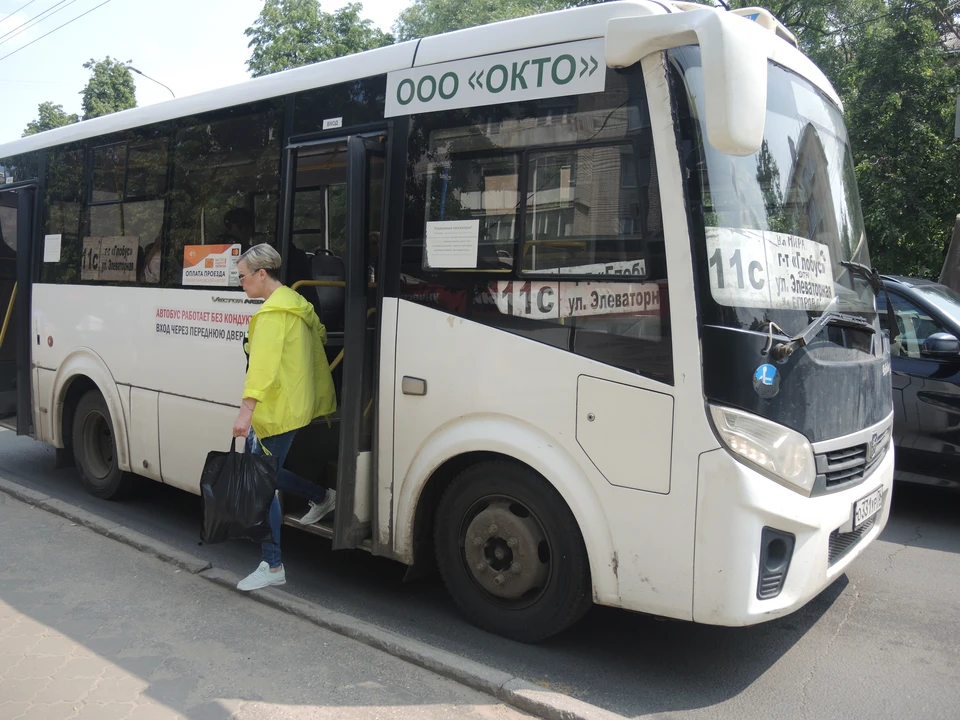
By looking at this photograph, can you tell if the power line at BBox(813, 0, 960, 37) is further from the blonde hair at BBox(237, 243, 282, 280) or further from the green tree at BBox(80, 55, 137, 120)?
the green tree at BBox(80, 55, 137, 120)

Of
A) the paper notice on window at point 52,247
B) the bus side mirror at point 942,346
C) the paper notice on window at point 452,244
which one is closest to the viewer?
the paper notice on window at point 452,244

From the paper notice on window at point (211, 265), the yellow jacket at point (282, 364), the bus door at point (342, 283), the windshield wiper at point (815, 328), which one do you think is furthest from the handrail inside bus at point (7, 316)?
the windshield wiper at point (815, 328)

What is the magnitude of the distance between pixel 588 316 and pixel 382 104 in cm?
178

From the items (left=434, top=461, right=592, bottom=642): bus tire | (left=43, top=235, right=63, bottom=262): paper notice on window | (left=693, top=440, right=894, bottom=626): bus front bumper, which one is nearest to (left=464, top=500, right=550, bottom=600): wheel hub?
(left=434, top=461, right=592, bottom=642): bus tire

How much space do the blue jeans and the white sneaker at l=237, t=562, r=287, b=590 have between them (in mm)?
47

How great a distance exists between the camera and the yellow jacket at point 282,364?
441 cm

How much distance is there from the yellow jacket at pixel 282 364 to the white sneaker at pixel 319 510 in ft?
1.99


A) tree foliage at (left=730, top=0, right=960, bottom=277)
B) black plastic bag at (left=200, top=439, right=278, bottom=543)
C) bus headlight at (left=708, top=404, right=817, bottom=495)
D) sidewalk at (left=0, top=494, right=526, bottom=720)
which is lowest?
sidewalk at (left=0, top=494, right=526, bottom=720)

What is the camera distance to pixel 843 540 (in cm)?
374

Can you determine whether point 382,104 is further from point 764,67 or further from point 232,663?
point 232,663

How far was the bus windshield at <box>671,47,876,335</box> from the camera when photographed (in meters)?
3.33

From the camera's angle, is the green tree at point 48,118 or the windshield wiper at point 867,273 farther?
the green tree at point 48,118

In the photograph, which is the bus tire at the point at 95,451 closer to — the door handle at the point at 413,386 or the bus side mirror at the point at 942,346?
the door handle at the point at 413,386

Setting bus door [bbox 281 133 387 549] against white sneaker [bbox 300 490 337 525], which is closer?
bus door [bbox 281 133 387 549]
